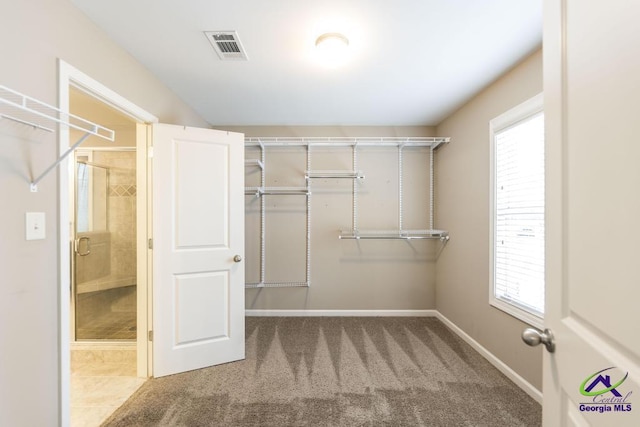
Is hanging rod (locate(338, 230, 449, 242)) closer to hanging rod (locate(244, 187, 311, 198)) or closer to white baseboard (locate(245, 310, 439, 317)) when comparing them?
hanging rod (locate(244, 187, 311, 198))

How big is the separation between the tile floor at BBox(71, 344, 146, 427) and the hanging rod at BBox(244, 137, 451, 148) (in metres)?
2.40

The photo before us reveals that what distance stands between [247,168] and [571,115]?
10.0ft

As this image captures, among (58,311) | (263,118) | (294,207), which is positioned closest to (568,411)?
(58,311)

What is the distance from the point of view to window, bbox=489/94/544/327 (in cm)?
180

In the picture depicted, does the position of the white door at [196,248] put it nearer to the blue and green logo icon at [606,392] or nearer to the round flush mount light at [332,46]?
the round flush mount light at [332,46]

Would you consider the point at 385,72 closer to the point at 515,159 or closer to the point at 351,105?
the point at 351,105

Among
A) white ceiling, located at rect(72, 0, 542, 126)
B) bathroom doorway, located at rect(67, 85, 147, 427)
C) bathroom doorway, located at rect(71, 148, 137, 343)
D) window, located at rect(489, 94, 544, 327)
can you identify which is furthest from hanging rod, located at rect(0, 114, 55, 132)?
window, located at rect(489, 94, 544, 327)

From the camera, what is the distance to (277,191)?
320 centimetres

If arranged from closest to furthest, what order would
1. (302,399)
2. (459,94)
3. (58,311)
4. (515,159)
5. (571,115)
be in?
(571,115) < (58,311) < (302,399) < (515,159) < (459,94)

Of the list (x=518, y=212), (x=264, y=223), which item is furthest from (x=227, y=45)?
(x=518, y=212)

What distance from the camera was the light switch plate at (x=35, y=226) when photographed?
1.18m

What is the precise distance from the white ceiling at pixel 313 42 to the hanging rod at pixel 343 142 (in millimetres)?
404

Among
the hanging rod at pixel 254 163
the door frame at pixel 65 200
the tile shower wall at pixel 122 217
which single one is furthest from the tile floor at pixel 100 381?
the hanging rod at pixel 254 163

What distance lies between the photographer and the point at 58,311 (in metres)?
1.32
